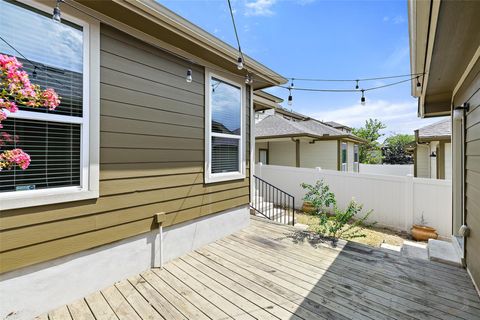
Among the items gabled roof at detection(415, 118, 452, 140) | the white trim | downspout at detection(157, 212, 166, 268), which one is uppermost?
gabled roof at detection(415, 118, 452, 140)

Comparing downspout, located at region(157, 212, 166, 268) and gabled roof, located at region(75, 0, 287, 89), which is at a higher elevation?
gabled roof, located at region(75, 0, 287, 89)

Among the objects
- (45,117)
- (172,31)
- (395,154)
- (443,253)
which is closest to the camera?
(45,117)

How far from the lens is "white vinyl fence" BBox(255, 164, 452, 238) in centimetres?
503

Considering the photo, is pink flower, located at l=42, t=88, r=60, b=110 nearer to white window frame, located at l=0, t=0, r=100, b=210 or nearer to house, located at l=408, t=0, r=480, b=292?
white window frame, located at l=0, t=0, r=100, b=210

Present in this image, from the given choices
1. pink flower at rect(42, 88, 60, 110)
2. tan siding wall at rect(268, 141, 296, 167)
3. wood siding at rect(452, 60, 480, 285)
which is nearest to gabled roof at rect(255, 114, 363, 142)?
tan siding wall at rect(268, 141, 296, 167)

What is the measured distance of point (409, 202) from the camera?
5.45 meters

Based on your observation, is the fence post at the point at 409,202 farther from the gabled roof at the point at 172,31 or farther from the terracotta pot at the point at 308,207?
the gabled roof at the point at 172,31

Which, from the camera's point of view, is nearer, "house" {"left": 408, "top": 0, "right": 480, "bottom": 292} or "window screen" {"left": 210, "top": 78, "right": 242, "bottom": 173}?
"house" {"left": 408, "top": 0, "right": 480, "bottom": 292}

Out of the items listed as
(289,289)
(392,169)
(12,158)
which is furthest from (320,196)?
(392,169)

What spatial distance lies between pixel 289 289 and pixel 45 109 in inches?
122

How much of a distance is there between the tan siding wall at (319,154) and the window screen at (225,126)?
681 centimetres

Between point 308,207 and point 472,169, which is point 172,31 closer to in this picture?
point 472,169

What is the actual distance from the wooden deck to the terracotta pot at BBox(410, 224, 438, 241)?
2.42 m

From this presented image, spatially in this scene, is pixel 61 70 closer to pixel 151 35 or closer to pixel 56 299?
pixel 151 35
